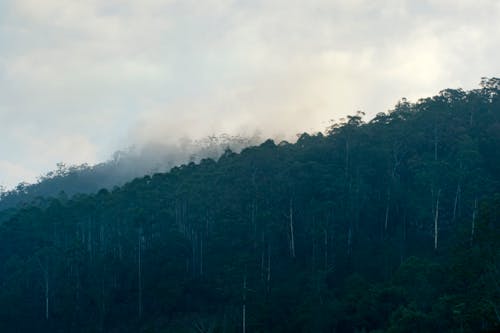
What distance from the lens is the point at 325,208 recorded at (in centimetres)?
5356

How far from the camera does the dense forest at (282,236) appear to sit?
138 ft

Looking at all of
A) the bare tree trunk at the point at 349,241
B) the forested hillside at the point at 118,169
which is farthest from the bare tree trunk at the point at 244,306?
the forested hillside at the point at 118,169

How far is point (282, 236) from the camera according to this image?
54062 millimetres

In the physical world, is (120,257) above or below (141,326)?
above

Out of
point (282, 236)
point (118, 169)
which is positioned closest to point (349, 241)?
point (282, 236)

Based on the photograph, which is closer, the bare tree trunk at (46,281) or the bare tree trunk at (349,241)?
the bare tree trunk at (349,241)

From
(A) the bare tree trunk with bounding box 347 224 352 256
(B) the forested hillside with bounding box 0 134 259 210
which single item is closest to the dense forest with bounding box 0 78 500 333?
(A) the bare tree trunk with bounding box 347 224 352 256

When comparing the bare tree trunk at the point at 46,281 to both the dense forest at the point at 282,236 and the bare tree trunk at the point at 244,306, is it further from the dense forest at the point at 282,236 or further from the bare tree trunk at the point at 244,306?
the bare tree trunk at the point at 244,306

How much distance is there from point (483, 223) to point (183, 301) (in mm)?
23509

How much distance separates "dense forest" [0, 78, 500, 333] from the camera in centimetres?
4203

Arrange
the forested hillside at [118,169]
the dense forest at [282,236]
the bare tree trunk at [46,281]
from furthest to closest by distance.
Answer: the forested hillside at [118,169] < the bare tree trunk at [46,281] < the dense forest at [282,236]

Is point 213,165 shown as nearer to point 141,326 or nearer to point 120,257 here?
point 120,257

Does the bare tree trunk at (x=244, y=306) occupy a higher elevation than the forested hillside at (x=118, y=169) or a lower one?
lower

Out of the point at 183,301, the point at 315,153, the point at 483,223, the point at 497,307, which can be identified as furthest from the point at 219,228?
the point at 497,307
